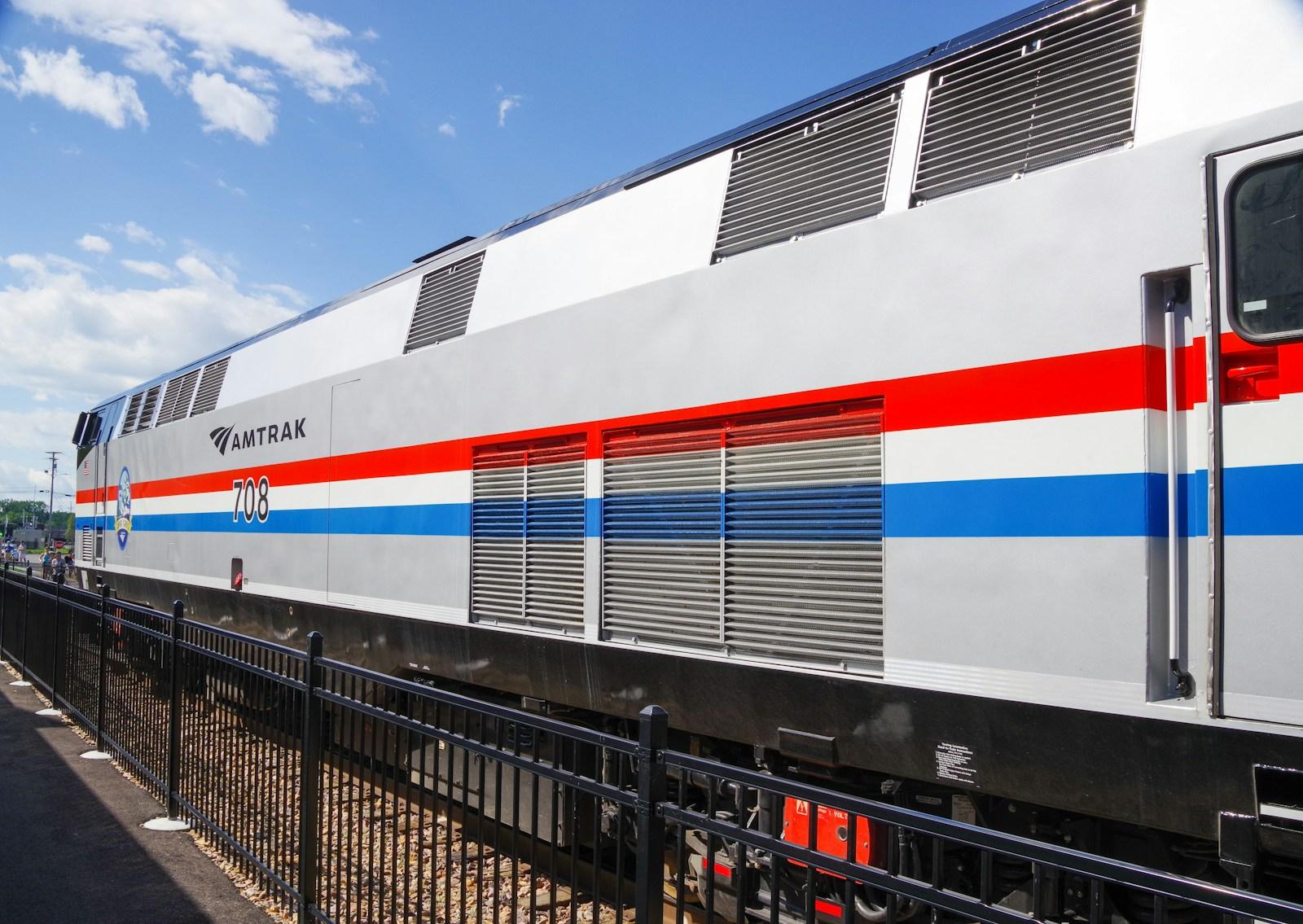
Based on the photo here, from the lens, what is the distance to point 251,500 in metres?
9.35

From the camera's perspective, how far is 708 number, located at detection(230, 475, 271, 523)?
905 centimetres

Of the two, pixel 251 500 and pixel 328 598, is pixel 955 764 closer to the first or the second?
pixel 328 598

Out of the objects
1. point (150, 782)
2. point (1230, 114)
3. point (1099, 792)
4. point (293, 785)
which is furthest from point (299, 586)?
point (1230, 114)

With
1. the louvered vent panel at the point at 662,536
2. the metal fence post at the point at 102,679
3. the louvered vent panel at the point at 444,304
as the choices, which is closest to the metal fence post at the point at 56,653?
the metal fence post at the point at 102,679

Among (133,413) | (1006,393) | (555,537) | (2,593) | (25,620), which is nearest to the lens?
(1006,393)

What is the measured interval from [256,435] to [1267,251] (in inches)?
334

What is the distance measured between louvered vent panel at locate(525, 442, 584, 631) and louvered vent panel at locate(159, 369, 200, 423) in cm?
720

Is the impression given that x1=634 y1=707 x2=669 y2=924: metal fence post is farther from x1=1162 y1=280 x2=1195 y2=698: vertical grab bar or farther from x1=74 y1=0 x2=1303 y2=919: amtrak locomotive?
x1=1162 y1=280 x2=1195 y2=698: vertical grab bar

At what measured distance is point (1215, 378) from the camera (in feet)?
9.70

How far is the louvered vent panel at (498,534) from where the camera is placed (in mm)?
5836

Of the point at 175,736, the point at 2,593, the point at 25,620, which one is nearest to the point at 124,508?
the point at 25,620

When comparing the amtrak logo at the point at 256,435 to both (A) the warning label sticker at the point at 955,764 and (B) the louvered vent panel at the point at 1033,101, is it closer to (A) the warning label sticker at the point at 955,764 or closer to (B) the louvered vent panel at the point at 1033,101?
(B) the louvered vent panel at the point at 1033,101

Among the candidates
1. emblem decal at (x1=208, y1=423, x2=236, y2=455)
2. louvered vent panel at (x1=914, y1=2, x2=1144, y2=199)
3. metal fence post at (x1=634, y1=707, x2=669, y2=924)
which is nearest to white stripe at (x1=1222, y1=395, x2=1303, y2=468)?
louvered vent panel at (x1=914, y1=2, x2=1144, y2=199)

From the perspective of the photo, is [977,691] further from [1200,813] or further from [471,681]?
[471,681]
